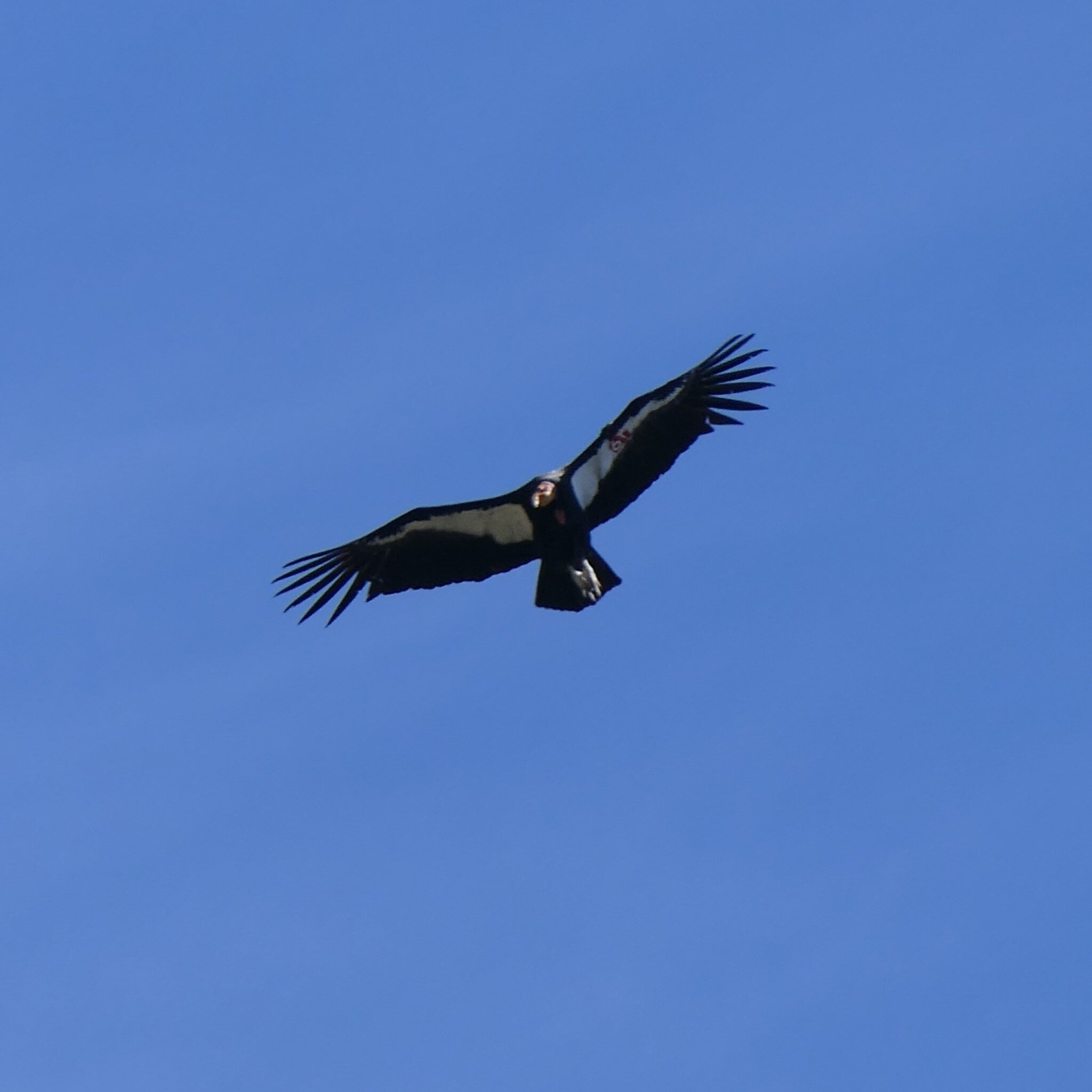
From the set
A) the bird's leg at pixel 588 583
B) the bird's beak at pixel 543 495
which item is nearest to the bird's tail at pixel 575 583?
the bird's leg at pixel 588 583

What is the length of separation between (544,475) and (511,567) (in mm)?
1423

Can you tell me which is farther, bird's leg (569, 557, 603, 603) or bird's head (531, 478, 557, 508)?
bird's head (531, 478, 557, 508)

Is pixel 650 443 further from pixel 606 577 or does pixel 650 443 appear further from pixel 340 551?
pixel 340 551

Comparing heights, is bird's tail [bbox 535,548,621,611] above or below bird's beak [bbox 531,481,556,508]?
below

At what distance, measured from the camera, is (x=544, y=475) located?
33.2m

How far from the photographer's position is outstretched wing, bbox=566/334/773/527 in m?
32.8

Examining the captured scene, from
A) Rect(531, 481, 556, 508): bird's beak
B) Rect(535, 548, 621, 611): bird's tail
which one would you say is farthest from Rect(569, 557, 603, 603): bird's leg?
Rect(531, 481, 556, 508): bird's beak

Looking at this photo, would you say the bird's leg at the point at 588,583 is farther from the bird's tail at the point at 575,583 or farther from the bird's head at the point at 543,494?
the bird's head at the point at 543,494

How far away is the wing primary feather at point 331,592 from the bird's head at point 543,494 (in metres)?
2.57

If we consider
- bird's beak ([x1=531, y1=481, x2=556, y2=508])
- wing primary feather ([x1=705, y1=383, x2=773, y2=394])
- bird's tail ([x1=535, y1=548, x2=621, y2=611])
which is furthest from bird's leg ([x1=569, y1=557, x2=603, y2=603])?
wing primary feather ([x1=705, y1=383, x2=773, y2=394])

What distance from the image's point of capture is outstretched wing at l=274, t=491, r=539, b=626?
33.7 meters

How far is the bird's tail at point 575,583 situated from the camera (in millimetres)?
32562

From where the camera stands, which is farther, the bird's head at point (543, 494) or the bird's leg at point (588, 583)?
the bird's head at point (543, 494)

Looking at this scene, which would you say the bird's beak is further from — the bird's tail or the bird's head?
the bird's tail
